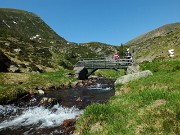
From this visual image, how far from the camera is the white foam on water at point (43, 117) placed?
2020 cm

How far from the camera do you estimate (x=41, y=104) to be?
27.3m

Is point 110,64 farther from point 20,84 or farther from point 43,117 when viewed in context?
point 43,117

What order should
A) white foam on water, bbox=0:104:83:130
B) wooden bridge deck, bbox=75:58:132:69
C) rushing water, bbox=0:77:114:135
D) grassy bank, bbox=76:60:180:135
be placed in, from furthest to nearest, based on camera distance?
wooden bridge deck, bbox=75:58:132:69 < white foam on water, bbox=0:104:83:130 < rushing water, bbox=0:77:114:135 < grassy bank, bbox=76:60:180:135

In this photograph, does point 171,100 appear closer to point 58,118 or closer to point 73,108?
point 58,118

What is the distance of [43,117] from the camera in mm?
22375

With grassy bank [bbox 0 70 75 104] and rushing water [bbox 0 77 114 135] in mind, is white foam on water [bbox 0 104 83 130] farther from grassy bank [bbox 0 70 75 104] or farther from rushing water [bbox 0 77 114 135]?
grassy bank [bbox 0 70 75 104]

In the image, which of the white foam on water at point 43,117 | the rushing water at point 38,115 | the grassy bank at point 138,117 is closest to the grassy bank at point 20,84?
the rushing water at point 38,115

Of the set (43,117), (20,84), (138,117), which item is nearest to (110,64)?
(20,84)

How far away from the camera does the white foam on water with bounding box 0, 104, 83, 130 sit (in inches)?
795

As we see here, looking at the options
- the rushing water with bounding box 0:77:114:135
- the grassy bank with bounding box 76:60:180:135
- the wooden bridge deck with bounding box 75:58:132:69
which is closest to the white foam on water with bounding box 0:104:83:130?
the rushing water with bounding box 0:77:114:135

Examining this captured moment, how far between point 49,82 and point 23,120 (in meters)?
19.2

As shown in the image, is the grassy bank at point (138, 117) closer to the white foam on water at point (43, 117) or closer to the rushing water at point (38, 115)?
the rushing water at point (38, 115)

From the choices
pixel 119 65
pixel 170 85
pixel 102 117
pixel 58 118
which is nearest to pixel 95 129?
pixel 102 117

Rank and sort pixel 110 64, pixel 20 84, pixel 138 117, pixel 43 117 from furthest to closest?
pixel 110 64 → pixel 20 84 → pixel 43 117 → pixel 138 117
